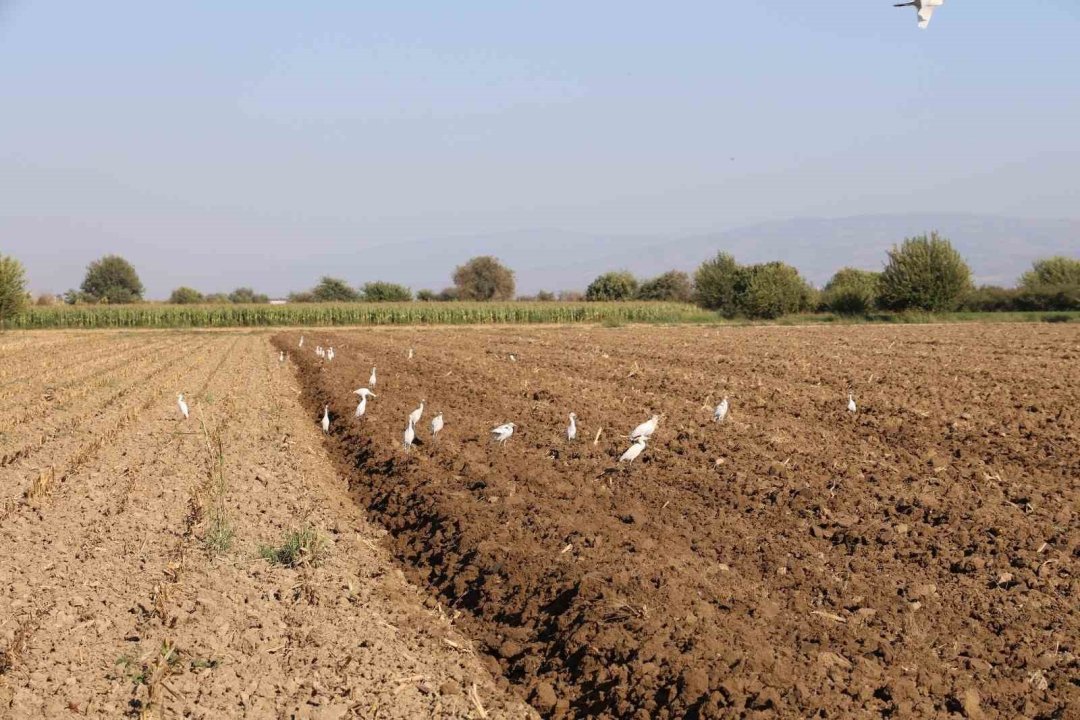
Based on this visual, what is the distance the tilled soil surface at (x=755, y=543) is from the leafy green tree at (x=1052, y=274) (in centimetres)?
4839

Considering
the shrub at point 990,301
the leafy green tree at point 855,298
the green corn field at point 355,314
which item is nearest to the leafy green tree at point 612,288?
the green corn field at point 355,314

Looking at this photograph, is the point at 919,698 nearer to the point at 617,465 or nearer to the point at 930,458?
the point at 617,465

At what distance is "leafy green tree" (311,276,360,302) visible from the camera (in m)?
93.1

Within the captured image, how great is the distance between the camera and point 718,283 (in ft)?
229

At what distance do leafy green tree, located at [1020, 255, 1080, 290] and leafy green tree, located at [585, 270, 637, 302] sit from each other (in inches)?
1497

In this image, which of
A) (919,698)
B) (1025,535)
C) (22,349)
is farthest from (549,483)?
(22,349)

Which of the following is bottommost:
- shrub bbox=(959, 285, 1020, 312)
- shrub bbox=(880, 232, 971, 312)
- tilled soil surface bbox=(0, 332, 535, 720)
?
tilled soil surface bbox=(0, 332, 535, 720)

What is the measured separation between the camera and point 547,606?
7449mm

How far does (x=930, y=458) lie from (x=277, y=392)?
48.1 ft

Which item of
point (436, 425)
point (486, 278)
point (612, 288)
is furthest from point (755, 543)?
point (486, 278)

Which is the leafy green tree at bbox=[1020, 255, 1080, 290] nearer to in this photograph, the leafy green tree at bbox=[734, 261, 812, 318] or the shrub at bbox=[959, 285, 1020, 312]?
the shrub at bbox=[959, 285, 1020, 312]

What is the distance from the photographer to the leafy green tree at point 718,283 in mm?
67875

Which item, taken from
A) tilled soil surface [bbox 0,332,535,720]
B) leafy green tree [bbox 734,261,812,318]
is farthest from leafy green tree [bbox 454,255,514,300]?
tilled soil surface [bbox 0,332,535,720]

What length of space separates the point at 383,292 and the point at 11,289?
116 ft
